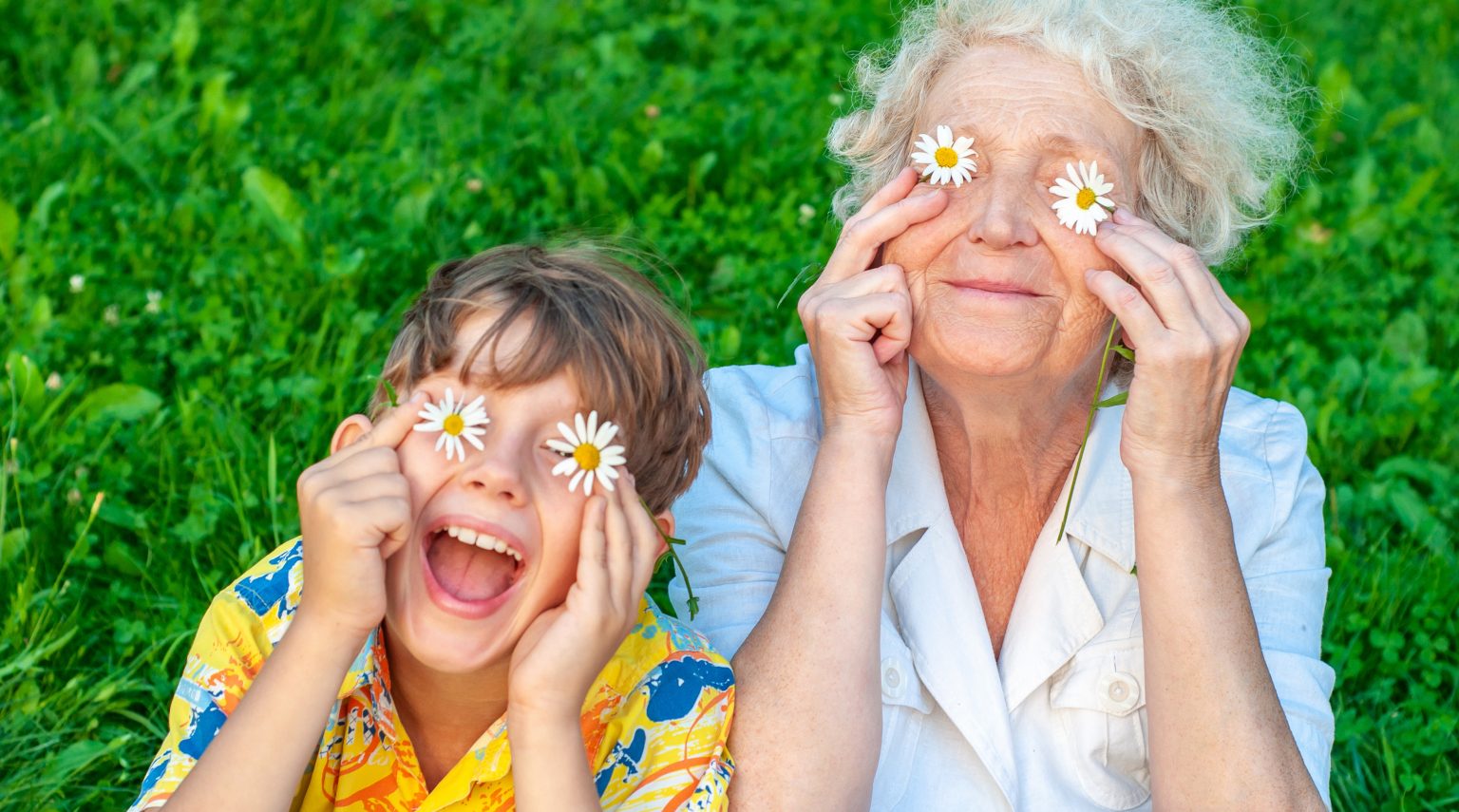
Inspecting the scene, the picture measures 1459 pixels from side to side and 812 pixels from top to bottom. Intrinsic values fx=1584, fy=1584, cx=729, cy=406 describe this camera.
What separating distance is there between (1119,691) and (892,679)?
44 centimetres

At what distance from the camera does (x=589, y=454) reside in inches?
93.2

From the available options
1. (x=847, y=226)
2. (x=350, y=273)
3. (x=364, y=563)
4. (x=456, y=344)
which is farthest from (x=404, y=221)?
(x=364, y=563)

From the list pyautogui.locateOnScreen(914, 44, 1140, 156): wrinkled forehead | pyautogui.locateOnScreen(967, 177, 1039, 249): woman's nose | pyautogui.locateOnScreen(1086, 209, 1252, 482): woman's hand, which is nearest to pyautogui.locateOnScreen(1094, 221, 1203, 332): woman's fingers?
pyautogui.locateOnScreen(1086, 209, 1252, 482): woman's hand

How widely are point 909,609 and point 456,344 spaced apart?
3.53 ft

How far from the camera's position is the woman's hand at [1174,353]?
272 cm

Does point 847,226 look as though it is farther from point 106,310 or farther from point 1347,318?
point 1347,318

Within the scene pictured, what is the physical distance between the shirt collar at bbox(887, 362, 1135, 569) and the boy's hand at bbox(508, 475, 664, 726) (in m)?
0.82

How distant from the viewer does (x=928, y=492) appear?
3.13 meters

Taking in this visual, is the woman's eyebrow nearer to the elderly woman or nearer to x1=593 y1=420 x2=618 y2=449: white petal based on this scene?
the elderly woman

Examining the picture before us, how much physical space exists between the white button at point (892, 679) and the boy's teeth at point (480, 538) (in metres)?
0.88

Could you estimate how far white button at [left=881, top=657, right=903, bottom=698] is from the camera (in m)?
2.94

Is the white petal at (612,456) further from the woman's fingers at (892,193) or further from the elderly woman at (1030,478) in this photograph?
the woman's fingers at (892,193)

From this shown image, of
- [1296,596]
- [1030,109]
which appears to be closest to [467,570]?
[1030,109]

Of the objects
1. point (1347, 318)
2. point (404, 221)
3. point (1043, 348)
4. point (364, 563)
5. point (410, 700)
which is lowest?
point (1347, 318)
